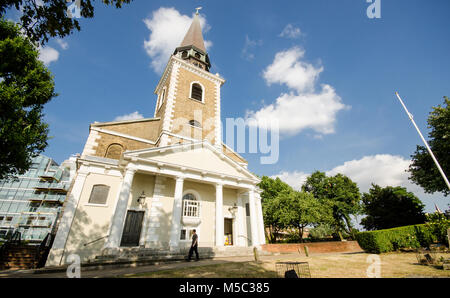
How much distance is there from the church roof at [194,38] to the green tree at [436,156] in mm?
26410

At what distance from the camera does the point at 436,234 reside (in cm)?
1317

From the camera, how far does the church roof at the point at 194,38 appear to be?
25891 millimetres

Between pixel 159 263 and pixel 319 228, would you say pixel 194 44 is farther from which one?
pixel 319 228

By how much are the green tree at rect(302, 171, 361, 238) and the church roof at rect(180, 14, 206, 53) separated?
29244 millimetres

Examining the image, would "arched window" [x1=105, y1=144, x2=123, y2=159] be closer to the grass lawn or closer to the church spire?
the grass lawn

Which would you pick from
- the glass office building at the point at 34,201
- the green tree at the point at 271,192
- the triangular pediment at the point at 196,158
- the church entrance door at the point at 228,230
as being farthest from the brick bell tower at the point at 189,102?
the glass office building at the point at 34,201

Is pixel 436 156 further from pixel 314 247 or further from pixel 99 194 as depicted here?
pixel 99 194

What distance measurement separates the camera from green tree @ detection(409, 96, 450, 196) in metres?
17.9

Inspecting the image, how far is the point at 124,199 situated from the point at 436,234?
67.5ft

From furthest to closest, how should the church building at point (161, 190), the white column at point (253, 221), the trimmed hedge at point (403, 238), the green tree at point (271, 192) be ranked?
the green tree at point (271, 192)
the white column at point (253, 221)
the trimmed hedge at point (403, 238)
the church building at point (161, 190)

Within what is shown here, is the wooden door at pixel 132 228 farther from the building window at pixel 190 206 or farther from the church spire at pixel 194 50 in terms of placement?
the church spire at pixel 194 50

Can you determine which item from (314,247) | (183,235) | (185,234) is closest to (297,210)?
(314,247)

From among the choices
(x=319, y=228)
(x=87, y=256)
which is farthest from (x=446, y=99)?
(x=87, y=256)

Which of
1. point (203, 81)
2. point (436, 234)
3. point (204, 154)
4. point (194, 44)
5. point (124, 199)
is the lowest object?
point (436, 234)
